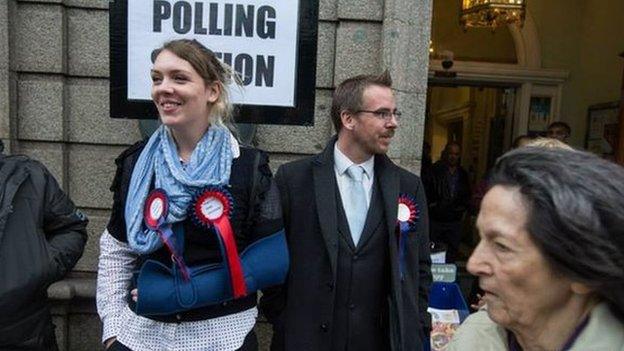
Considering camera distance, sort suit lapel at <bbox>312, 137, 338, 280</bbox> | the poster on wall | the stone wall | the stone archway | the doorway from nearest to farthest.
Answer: suit lapel at <bbox>312, 137, 338, 280</bbox>
the stone wall
the poster on wall
the stone archway
the doorway

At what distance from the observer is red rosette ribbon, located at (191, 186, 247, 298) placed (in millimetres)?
1904

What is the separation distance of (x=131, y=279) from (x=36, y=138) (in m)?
1.98

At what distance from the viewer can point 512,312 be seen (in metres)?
1.18

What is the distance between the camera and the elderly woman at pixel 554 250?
1.06 m

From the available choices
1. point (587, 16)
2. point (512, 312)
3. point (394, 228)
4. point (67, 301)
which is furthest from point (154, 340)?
point (587, 16)

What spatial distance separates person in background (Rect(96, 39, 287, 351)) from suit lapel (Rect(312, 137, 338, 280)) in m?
0.35

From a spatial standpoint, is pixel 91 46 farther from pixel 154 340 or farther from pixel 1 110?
pixel 154 340

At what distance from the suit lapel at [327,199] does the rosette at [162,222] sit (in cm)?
71

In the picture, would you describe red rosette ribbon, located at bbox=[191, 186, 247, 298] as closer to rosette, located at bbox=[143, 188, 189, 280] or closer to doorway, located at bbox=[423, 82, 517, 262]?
rosette, located at bbox=[143, 188, 189, 280]

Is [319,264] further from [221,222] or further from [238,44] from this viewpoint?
[238,44]

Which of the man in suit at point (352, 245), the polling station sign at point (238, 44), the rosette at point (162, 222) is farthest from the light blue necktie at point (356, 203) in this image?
the polling station sign at point (238, 44)

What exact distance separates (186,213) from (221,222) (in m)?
0.13

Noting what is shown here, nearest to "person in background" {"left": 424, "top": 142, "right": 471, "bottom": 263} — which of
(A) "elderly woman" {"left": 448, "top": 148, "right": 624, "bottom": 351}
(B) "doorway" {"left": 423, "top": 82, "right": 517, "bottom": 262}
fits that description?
(B) "doorway" {"left": 423, "top": 82, "right": 517, "bottom": 262}

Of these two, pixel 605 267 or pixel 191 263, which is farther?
pixel 191 263
